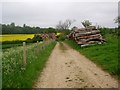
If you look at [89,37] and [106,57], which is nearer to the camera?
[106,57]

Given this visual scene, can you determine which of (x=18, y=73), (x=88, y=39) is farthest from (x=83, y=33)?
(x=18, y=73)

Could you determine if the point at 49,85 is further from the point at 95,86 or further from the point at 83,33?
the point at 83,33

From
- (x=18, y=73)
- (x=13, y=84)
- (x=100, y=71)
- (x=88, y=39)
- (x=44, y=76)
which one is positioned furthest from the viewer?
(x=88, y=39)

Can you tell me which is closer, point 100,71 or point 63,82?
point 63,82

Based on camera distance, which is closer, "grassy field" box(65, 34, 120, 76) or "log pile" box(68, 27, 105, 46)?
"grassy field" box(65, 34, 120, 76)

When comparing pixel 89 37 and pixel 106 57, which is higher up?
pixel 89 37

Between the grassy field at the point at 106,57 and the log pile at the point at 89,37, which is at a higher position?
the log pile at the point at 89,37

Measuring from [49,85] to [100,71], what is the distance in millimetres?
3609

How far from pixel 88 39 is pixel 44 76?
1826 centimetres

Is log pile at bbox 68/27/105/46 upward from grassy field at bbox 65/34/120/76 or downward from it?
upward

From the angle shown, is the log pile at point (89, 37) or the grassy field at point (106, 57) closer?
the grassy field at point (106, 57)

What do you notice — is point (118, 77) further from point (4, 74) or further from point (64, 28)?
point (64, 28)

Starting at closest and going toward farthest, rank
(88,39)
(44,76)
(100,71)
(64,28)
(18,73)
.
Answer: (18,73) < (44,76) < (100,71) < (88,39) < (64,28)

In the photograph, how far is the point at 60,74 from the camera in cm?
1190
